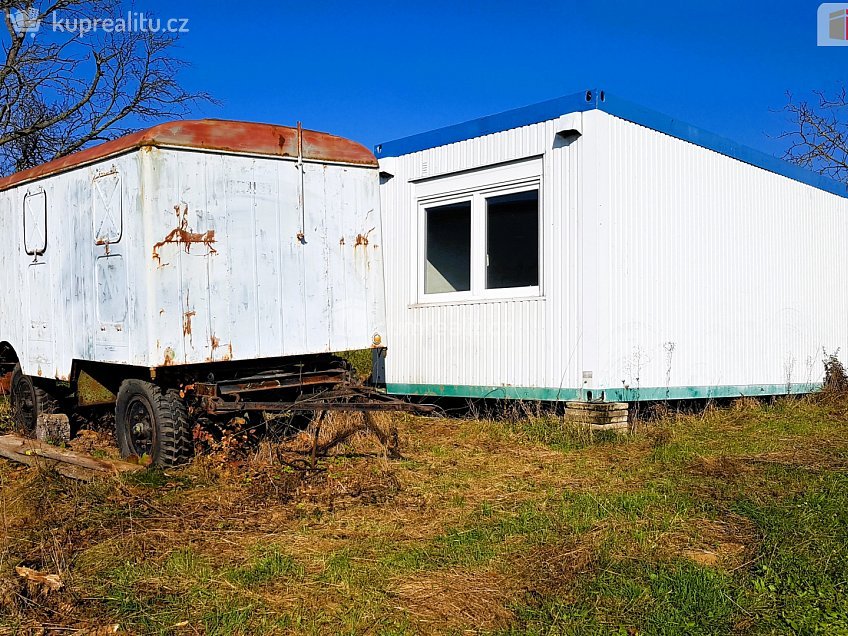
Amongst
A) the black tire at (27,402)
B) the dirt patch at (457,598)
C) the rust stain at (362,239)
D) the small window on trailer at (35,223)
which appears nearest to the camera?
the dirt patch at (457,598)

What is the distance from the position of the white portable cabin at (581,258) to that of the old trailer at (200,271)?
183 cm

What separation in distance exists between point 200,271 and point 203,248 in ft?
0.61

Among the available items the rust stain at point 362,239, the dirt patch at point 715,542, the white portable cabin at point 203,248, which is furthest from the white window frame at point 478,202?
the dirt patch at point 715,542

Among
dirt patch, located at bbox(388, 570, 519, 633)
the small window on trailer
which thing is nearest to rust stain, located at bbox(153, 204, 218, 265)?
the small window on trailer

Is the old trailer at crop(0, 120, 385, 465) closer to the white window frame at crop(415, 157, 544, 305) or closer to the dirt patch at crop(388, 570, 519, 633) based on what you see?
the white window frame at crop(415, 157, 544, 305)

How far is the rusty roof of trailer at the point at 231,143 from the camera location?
6332 mm

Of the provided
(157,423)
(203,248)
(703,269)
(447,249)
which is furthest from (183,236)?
(703,269)

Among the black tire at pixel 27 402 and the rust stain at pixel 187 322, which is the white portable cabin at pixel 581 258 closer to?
the rust stain at pixel 187 322

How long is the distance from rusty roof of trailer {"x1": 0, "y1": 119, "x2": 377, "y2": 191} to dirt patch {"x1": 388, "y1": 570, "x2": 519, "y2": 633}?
3.93 meters

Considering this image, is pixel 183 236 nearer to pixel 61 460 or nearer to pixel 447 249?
pixel 61 460

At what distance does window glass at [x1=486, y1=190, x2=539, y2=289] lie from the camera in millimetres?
8711

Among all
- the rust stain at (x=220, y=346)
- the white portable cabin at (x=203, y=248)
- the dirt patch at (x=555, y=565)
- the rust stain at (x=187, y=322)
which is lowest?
the dirt patch at (x=555, y=565)

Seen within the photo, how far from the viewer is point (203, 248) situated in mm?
6504

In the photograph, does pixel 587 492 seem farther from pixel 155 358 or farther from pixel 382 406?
pixel 155 358
